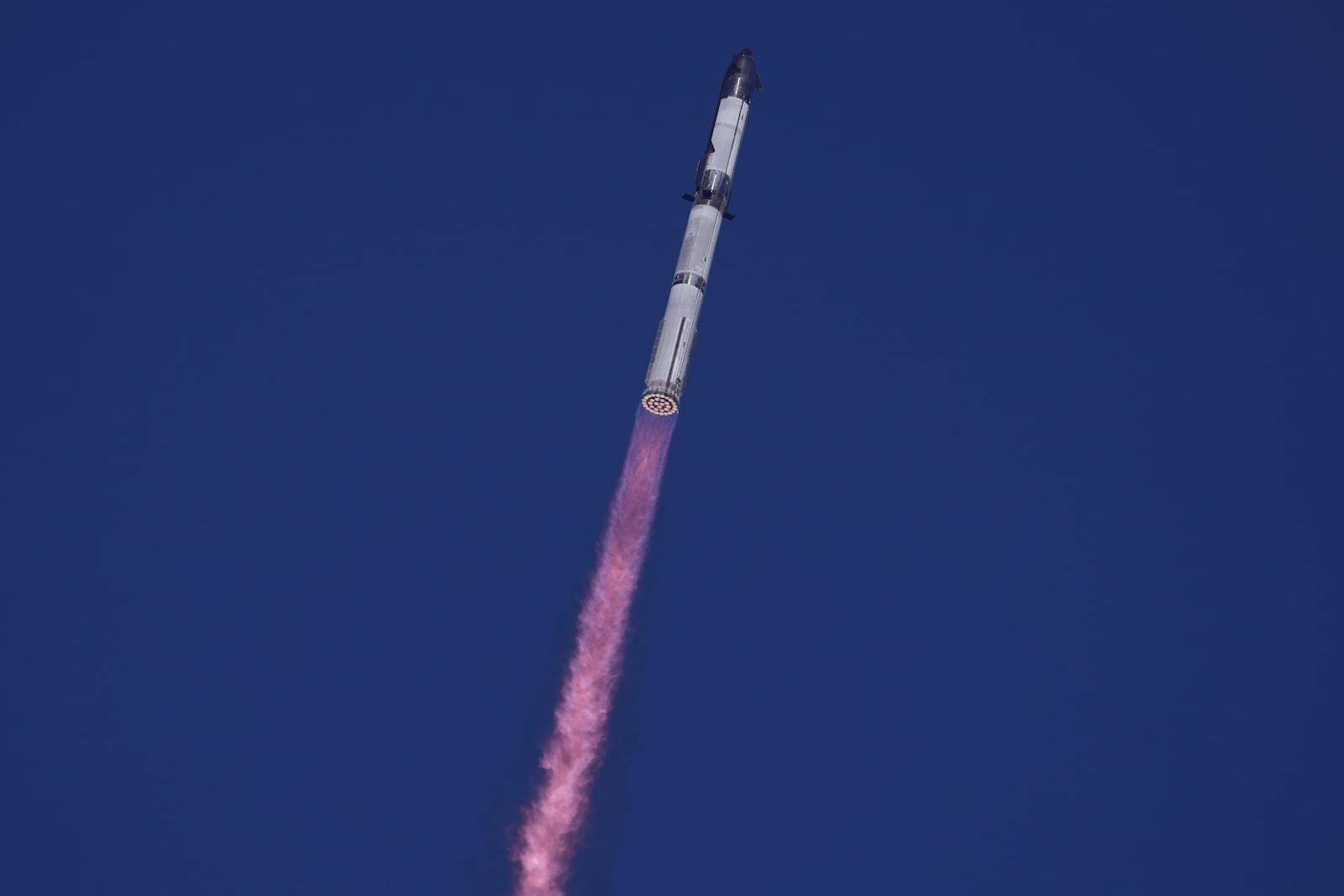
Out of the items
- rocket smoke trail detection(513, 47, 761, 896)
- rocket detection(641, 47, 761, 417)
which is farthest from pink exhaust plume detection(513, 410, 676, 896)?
rocket detection(641, 47, 761, 417)

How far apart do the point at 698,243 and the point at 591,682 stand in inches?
608

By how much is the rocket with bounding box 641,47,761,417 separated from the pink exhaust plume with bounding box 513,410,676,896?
22.4 ft

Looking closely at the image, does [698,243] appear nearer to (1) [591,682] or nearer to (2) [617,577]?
(2) [617,577]

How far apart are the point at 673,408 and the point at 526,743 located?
14441mm

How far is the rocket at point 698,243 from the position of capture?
53406mm

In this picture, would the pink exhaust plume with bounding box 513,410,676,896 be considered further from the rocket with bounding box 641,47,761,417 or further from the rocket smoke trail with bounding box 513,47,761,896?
the rocket with bounding box 641,47,761,417

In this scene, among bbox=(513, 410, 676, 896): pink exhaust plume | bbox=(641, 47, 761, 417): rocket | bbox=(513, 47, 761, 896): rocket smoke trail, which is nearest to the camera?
bbox=(641, 47, 761, 417): rocket

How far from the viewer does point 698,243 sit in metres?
56.7

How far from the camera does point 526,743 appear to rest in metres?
60.7

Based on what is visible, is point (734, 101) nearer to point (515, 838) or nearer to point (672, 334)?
point (672, 334)

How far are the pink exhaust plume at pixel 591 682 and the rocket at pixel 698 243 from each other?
6.82 meters

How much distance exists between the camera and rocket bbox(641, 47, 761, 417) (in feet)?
175

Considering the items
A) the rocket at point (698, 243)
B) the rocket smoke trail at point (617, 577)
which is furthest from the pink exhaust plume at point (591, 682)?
the rocket at point (698, 243)

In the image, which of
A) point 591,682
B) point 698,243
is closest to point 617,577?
point 591,682
